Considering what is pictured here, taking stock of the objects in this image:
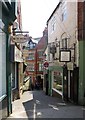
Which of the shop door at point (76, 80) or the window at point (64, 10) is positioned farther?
the window at point (64, 10)

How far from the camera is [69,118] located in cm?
1303

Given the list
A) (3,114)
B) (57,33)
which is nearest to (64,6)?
(57,33)

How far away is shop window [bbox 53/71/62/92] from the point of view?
25.6 meters

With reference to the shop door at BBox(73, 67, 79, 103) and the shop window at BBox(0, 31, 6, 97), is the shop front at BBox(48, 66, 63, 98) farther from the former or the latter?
the shop window at BBox(0, 31, 6, 97)

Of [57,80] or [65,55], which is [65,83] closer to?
[65,55]

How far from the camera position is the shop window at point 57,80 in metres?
25.6

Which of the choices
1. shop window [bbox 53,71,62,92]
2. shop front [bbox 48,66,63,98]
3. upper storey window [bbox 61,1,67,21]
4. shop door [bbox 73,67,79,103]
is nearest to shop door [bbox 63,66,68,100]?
shop front [bbox 48,66,63,98]

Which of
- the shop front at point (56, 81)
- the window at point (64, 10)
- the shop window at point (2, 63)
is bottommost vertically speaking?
the shop front at point (56, 81)

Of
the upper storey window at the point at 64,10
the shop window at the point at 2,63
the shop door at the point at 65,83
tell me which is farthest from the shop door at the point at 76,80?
the shop window at the point at 2,63

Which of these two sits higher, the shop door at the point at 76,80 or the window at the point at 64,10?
the window at the point at 64,10

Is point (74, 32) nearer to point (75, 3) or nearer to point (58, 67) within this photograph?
point (75, 3)

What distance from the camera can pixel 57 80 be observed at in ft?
90.0

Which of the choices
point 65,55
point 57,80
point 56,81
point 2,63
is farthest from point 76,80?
point 56,81

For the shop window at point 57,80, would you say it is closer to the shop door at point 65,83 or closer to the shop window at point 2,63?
the shop door at point 65,83
